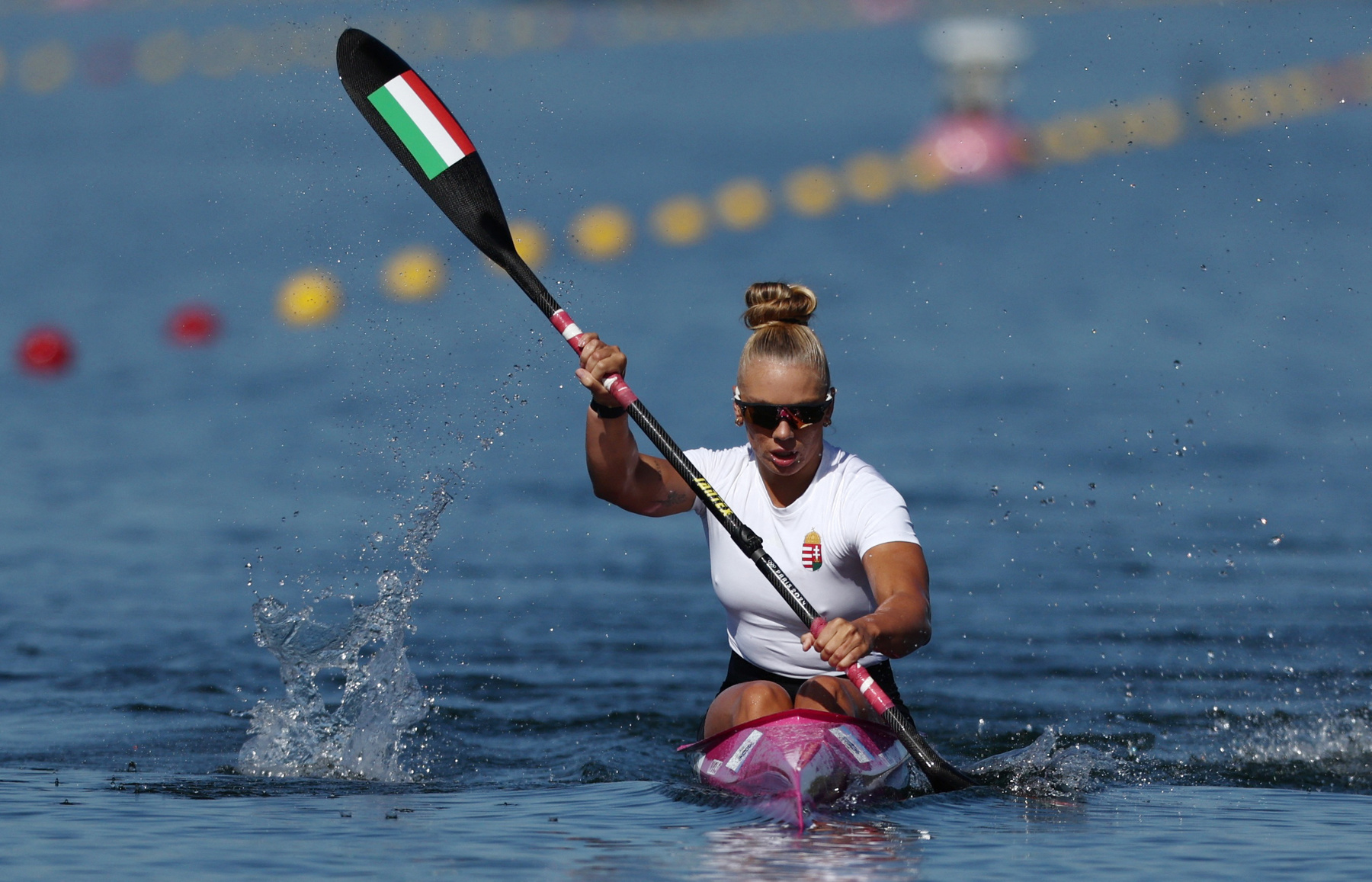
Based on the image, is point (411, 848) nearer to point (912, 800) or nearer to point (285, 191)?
point (912, 800)

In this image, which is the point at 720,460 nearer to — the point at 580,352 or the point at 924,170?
the point at 580,352

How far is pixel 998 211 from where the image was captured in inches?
1080

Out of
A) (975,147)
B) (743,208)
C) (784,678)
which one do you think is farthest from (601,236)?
(784,678)

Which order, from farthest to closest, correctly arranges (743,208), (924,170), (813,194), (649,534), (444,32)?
(444,32) < (924,170) < (813,194) < (743,208) < (649,534)

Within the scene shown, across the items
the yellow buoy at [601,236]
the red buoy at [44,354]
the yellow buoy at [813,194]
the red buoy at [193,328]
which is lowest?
the red buoy at [44,354]

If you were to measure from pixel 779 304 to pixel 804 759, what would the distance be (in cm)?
132

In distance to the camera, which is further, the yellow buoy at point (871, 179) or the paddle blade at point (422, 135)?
the yellow buoy at point (871, 179)

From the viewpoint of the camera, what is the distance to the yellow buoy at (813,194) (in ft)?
83.6

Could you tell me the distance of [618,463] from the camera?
17.0 feet

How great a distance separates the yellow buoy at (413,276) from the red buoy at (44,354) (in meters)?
3.67

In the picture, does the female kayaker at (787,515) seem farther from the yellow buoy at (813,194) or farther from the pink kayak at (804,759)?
the yellow buoy at (813,194)

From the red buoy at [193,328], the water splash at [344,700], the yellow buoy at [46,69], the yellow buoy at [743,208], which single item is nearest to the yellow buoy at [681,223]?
the yellow buoy at [743,208]

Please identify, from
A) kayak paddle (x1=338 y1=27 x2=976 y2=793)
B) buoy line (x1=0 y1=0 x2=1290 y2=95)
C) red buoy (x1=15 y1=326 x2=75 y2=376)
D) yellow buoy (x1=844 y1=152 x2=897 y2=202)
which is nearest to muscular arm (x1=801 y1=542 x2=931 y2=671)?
kayak paddle (x1=338 y1=27 x2=976 y2=793)

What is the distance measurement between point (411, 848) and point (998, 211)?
78.3 feet
